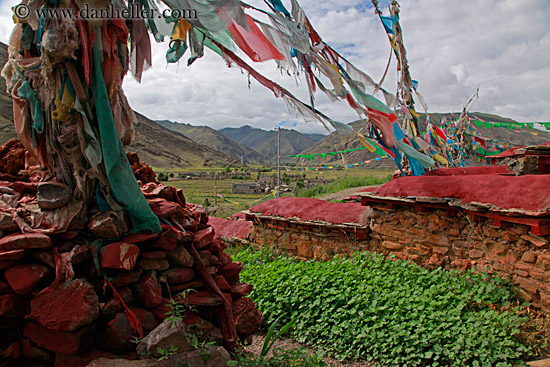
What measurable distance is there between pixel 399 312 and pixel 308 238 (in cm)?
311

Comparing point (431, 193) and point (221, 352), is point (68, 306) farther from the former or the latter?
point (431, 193)

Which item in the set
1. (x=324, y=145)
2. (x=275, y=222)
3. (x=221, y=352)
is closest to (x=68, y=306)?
(x=221, y=352)

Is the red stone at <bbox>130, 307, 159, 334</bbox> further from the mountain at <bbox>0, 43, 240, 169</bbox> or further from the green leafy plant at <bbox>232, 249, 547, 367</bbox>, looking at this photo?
the mountain at <bbox>0, 43, 240, 169</bbox>

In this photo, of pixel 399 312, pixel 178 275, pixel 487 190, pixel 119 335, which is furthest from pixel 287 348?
pixel 487 190

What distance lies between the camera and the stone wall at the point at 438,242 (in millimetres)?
4039

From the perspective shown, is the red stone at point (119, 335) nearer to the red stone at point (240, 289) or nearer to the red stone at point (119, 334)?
the red stone at point (119, 334)

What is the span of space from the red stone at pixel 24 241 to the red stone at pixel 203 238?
109 cm

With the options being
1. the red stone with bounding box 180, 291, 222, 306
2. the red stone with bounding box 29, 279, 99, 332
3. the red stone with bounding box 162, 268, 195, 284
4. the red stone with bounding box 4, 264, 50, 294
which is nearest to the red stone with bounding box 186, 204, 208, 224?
the red stone with bounding box 162, 268, 195, 284

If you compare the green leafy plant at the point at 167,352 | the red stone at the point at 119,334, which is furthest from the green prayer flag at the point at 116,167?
the green leafy plant at the point at 167,352

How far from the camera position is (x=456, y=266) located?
196 inches

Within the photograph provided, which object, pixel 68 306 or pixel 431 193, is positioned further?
pixel 431 193

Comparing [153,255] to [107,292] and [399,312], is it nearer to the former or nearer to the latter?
[107,292]

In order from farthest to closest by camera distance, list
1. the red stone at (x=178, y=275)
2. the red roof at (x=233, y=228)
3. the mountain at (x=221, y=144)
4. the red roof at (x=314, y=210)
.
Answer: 1. the mountain at (x=221, y=144)
2. the red roof at (x=233, y=228)
3. the red roof at (x=314, y=210)
4. the red stone at (x=178, y=275)

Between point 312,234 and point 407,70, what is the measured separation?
14.5ft
